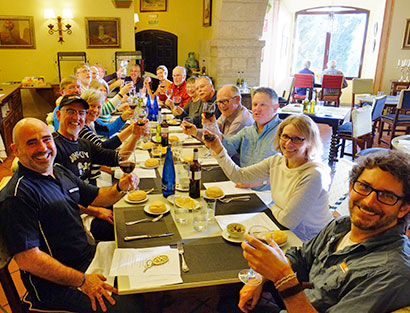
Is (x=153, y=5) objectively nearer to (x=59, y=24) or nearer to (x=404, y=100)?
(x=59, y=24)

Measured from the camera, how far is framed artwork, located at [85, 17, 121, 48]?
7.78m

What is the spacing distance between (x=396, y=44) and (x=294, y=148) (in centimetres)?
867

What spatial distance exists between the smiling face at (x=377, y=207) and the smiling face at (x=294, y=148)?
68 centimetres

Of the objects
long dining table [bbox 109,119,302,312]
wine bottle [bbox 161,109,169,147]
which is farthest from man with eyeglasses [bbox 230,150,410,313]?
wine bottle [bbox 161,109,169,147]

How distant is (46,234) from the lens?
1625mm

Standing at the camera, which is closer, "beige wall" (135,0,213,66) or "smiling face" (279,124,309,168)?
"smiling face" (279,124,309,168)

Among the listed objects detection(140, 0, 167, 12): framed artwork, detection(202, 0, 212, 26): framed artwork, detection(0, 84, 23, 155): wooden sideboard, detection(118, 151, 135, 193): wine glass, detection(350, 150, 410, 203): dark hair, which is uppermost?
detection(140, 0, 167, 12): framed artwork

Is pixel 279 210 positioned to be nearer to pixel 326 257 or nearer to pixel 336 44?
pixel 326 257

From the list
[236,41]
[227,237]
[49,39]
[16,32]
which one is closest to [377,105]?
[236,41]

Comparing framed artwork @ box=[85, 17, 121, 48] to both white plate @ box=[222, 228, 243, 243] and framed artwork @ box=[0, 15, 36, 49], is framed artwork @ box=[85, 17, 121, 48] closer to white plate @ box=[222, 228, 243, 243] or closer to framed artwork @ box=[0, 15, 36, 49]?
framed artwork @ box=[0, 15, 36, 49]

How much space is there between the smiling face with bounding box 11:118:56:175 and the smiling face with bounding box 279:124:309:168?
4.16ft

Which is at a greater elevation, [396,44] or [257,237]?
[396,44]

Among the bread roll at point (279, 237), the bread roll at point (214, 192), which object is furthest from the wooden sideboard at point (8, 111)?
the bread roll at point (279, 237)

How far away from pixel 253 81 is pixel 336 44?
400cm
